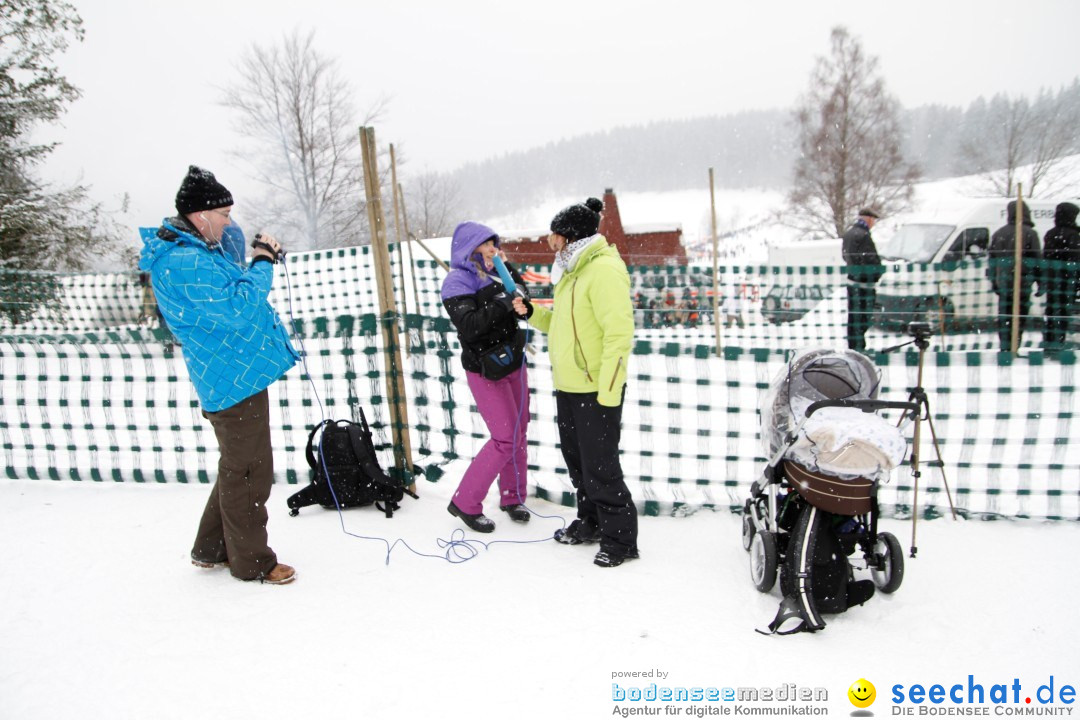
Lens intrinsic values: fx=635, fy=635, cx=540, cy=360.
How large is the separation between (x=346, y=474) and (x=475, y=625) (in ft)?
5.03

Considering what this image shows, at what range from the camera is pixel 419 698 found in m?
2.44

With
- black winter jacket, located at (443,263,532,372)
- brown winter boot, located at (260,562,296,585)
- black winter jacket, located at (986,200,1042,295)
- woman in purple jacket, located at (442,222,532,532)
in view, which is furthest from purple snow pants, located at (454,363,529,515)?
black winter jacket, located at (986,200,1042,295)

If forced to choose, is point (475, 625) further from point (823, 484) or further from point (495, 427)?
point (823, 484)

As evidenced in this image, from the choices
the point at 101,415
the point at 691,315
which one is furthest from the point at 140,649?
the point at 691,315

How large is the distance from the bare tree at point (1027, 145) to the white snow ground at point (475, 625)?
35.0 meters

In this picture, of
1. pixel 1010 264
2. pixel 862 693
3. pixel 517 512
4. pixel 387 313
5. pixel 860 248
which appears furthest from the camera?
pixel 860 248

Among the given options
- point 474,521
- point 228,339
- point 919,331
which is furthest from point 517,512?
point 919,331

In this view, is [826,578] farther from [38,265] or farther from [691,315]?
[38,265]

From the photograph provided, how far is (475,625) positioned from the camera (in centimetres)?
289

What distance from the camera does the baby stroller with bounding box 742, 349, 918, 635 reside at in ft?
8.66

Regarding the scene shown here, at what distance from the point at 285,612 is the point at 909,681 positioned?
2716mm

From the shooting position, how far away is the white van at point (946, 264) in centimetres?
1041

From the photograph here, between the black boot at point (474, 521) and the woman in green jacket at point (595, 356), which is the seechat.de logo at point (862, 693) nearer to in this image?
the woman in green jacket at point (595, 356)

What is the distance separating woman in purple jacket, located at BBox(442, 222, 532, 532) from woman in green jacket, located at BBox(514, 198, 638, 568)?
214mm
